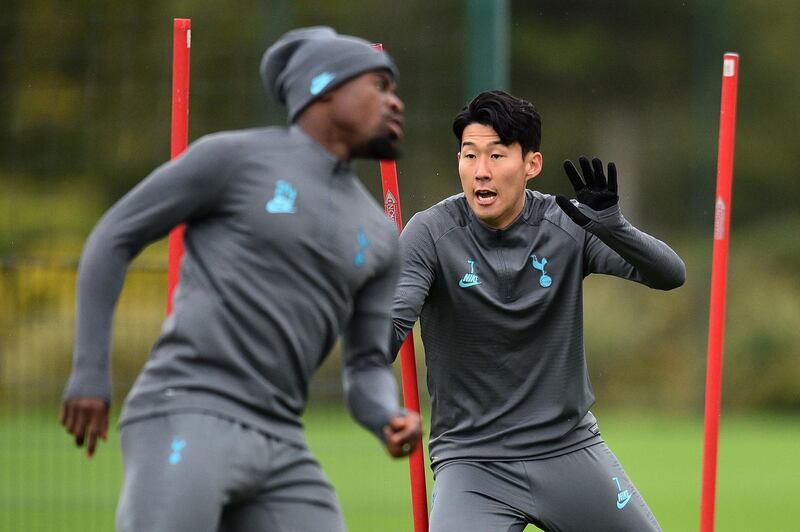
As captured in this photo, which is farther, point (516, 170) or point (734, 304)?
point (734, 304)

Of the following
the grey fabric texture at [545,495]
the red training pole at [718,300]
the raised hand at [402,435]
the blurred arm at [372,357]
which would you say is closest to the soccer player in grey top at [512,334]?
the grey fabric texture at [545,495]

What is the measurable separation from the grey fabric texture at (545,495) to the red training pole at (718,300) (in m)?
0.58

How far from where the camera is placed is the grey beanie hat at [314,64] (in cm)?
424

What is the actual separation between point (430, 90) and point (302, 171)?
5626mm

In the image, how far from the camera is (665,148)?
1886cm

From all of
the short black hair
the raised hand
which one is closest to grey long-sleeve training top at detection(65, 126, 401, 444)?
the raised hand

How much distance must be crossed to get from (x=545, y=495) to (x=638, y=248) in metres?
0.90

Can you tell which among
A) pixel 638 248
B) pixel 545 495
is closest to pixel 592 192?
pixel 638 248

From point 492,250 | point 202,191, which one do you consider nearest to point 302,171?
point 202,191

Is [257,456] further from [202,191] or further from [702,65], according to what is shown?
[702,65]

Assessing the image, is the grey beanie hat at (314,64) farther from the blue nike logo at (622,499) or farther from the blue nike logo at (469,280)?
the blue nike logo at (622,499)

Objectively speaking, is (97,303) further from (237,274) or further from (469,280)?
(469,280)

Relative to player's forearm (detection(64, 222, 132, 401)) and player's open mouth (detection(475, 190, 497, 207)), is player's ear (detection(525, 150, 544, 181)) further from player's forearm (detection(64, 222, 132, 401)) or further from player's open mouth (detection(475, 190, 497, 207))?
player's forearm (detection(64, 222, 132, 401))

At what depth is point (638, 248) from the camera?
215 inches
